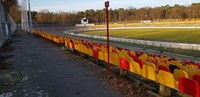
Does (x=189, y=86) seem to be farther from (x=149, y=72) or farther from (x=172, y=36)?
(x=172, y=36)

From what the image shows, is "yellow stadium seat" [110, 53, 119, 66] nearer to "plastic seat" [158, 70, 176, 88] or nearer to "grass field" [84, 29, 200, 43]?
"plastic seat" [158, 70, 176, 88]

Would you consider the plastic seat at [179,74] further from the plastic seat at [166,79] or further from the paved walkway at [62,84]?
the paved walkway at [62,84]

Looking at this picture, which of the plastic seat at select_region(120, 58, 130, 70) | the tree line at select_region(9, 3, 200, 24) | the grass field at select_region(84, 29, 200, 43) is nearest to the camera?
the plastic seat at select_region(120, 58, 130, 70)

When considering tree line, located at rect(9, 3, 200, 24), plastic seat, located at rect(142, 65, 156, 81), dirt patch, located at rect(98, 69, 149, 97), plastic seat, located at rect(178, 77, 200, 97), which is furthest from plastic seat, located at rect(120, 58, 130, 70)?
tree line, located at rect(9, 3, 200, 24)

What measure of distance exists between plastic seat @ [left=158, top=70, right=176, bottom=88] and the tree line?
12499cm

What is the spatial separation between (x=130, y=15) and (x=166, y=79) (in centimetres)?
16175

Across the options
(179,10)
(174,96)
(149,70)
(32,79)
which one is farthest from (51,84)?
(179,10)

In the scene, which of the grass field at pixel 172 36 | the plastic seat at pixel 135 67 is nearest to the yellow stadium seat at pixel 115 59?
the plastic seat at pixel 135 67

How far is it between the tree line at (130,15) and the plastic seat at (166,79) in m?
125

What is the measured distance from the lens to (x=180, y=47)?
23.7 meters

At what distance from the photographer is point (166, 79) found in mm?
6699

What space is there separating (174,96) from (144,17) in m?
150

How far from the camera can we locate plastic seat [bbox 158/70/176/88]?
21.2ft

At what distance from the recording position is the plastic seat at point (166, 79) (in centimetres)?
646
